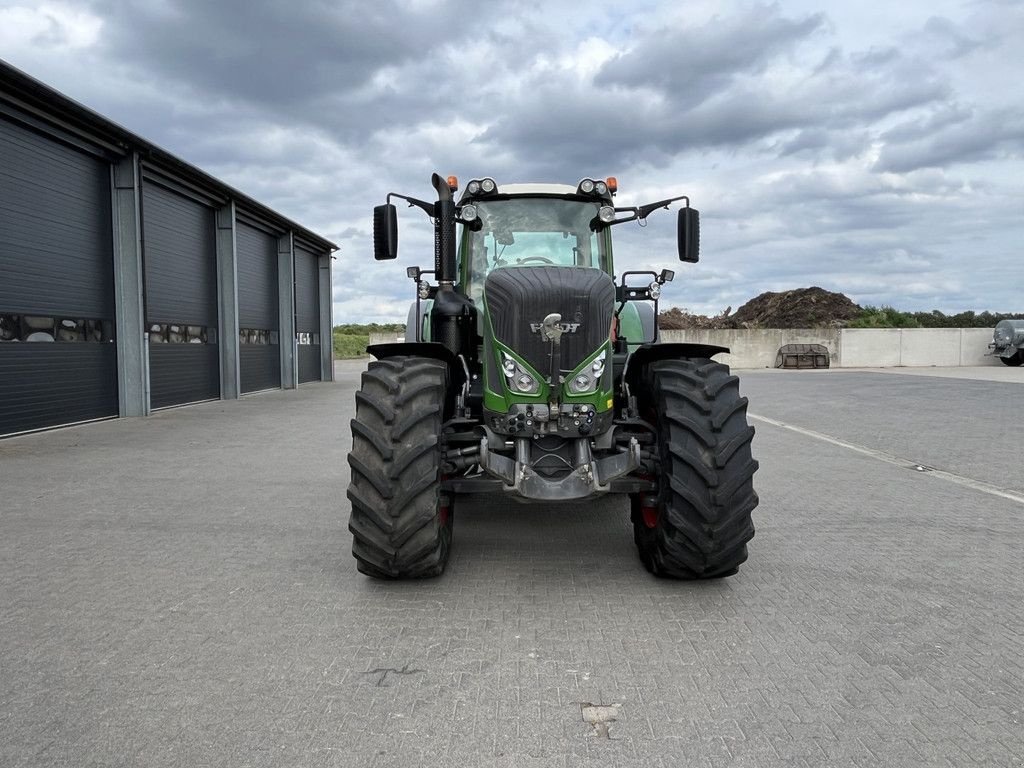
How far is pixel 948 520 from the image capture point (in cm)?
582

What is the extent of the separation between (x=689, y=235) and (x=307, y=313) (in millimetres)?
21829

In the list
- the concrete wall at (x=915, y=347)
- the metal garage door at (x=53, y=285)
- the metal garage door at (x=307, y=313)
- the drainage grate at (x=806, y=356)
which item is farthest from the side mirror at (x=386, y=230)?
the concrete wall at (x=915, y=347)

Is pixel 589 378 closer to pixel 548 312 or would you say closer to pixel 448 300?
→ pixel 548 312

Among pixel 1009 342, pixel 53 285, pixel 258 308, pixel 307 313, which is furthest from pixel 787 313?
pixel 53 285

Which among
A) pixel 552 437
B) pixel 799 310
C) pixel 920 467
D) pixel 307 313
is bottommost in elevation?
pixel 920 467

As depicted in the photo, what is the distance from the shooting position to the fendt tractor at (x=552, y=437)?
3863 millimetres

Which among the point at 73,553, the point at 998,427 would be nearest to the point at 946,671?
the point at 73,553

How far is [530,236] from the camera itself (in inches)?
215

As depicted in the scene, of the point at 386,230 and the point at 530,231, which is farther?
the point at 530,231

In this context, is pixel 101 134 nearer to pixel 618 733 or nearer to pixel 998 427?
pixel 618 733

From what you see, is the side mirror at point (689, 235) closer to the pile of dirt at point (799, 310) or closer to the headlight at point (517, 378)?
the headlight at point (517, 378)

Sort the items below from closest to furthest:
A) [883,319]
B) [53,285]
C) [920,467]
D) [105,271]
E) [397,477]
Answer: [397,477] → [920,467] → [53,285] → [105,271] → [883,319]

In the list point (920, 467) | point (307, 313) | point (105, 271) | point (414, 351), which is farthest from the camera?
point (307, 313)

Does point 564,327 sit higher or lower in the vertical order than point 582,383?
higher
